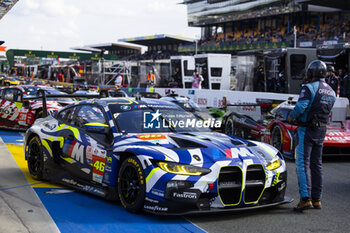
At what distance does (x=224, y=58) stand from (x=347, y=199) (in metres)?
23.3

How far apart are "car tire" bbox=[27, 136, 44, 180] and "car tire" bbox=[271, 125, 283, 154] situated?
17.0ft

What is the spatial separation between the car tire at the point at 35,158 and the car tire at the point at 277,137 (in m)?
5.18

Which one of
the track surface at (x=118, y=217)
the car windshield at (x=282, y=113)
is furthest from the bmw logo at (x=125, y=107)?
the car windshield at (x=282, y=113)

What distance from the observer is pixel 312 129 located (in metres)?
5.51

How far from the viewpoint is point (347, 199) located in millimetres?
6324

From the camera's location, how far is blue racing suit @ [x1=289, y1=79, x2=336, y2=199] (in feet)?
18.0

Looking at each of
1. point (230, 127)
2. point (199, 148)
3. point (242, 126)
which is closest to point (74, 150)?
point (199, 148)

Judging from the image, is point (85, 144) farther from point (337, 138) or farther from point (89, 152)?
point (337, 138)

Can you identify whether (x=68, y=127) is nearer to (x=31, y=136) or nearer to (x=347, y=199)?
(x=31, y=136)

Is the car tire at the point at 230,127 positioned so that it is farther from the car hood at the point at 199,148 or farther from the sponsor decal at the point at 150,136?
the sponsor decal at the point at 150,136

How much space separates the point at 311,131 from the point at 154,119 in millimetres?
1895

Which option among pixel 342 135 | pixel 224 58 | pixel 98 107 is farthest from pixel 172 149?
pixel 224 58

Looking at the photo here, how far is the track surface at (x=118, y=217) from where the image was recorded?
479 centimetres

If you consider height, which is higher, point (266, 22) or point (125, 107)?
point (266, 22)
